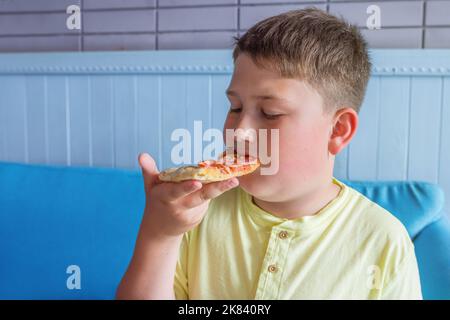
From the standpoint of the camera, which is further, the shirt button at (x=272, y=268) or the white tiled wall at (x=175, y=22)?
the white tiled wall at (x=175, y=22)

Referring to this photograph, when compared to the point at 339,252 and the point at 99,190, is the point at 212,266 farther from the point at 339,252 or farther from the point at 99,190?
the point at 99,190

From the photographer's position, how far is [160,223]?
470 mm

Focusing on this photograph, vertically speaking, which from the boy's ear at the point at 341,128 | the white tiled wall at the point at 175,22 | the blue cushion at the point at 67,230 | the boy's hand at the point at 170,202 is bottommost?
the blue cushion at the point at 67,230

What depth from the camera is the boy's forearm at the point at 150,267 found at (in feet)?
1.60

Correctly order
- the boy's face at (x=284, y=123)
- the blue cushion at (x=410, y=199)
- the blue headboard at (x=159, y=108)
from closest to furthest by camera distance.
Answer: the boy's face at (x=284, y=123)
the blue cushion at (x=410, y=199)
the blue headboard at (x=159, y=108)

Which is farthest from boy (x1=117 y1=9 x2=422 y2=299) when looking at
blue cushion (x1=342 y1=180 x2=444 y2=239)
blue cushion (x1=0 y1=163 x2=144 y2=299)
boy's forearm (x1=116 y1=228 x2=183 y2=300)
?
blue cushion (x1=0 y1=163 x2=144 y2=299)

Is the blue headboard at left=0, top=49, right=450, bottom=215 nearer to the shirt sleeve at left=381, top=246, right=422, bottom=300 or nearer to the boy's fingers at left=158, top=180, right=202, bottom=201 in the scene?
the shirt sleeve at left=381, top=246, right=422, bottom=300

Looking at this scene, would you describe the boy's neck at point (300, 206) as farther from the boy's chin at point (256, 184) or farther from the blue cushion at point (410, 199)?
the blue cushion at point (410, 199)

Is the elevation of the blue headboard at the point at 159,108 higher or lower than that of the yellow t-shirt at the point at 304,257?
higher

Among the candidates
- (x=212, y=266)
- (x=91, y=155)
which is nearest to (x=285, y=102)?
(x=212, y=266)

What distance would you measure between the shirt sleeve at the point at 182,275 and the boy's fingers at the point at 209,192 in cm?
14

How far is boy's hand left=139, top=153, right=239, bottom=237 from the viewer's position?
0.42 metres

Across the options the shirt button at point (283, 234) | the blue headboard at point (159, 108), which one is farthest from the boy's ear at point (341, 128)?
the blue headboard at point (159, 108)

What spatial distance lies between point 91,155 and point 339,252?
72 cm
